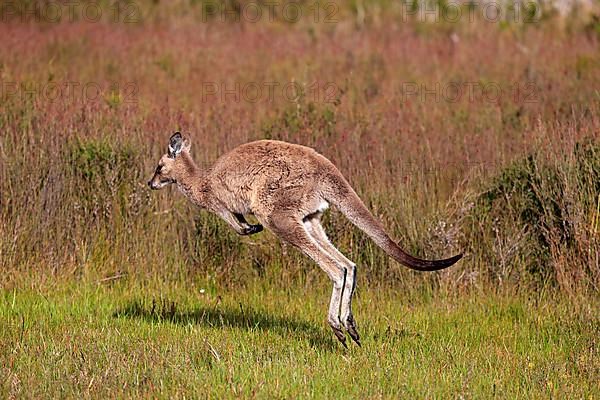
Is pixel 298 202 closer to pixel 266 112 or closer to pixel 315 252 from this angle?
pixel 315 252

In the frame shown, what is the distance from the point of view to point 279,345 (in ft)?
22.8

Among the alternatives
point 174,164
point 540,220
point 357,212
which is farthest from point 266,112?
point 357,212

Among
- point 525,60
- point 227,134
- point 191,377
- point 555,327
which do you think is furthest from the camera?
point 525,60

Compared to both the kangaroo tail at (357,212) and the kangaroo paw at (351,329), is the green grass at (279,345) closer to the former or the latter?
the kangaroo paw at (351,329)

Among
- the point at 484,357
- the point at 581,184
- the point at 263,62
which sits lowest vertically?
the point at 484,357

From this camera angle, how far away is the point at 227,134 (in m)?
10.3

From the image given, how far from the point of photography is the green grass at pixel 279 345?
5977 mm

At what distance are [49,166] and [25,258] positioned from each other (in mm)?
1014

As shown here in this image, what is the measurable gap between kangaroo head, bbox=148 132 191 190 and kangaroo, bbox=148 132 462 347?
0.38 meters

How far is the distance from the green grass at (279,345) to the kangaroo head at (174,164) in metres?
1.14

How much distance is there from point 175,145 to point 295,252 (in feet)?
6.28

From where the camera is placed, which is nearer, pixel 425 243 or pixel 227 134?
pixel 425 243

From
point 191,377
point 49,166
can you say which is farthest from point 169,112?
point 191,377

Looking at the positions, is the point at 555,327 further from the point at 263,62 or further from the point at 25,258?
the point at 263,62
